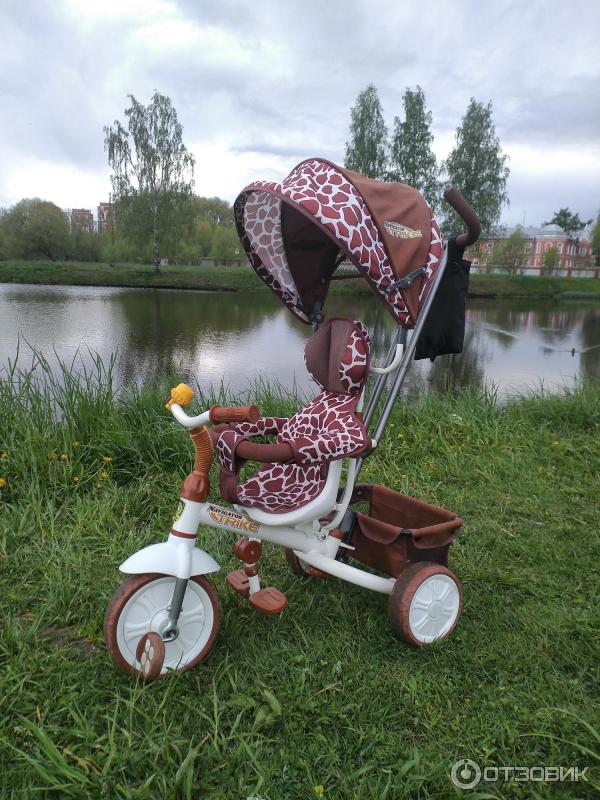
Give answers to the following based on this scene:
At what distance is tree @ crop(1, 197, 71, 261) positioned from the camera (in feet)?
147

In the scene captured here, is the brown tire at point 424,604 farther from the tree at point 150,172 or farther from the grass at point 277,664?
the tree at point 150,172

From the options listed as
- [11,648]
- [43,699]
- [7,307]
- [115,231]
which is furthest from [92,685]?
[115,231]

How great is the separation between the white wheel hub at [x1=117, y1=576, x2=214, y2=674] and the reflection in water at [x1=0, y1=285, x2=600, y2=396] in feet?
11.7

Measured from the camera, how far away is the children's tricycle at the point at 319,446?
2.01m

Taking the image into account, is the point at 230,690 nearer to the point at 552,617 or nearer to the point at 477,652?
the point at 477,652

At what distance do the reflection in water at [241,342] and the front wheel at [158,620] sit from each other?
3.55 m

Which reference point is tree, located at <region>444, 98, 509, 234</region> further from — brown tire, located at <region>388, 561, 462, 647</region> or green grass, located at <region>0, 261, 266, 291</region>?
brown tire, located at <region>388, 561, 462, 647</region>

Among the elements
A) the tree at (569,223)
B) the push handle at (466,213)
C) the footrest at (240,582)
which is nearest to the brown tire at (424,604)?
the footrest at (240,582)

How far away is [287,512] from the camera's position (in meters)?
2.24

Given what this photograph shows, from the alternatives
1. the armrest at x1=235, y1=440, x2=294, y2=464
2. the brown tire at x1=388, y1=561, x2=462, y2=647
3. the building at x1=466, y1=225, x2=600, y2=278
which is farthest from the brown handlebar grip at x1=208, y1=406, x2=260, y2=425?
the building at x1=466, y1=225, x2=600, y2=278

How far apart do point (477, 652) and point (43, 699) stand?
170cm

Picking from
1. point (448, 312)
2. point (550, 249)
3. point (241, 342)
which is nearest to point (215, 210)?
point (550, 249)

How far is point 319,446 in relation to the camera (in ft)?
6.66

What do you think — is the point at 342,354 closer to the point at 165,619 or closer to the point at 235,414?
the point at 235,414
